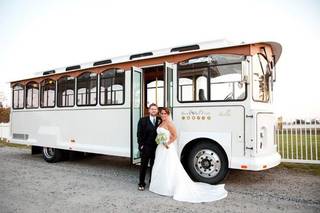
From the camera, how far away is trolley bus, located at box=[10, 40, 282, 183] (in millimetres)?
5371

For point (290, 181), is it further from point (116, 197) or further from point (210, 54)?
point (116, 197)

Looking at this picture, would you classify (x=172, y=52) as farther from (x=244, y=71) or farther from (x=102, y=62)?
(x=102, y=62)

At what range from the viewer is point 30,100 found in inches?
392

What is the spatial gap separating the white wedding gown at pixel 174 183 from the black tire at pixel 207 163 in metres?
0.21

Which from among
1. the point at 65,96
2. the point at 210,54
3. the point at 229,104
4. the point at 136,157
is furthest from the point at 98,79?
the point at 229,104

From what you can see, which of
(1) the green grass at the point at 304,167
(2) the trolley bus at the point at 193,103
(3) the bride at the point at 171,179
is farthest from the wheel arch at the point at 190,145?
(1) the green grass at the point at 304,167

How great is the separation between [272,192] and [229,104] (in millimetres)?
1908

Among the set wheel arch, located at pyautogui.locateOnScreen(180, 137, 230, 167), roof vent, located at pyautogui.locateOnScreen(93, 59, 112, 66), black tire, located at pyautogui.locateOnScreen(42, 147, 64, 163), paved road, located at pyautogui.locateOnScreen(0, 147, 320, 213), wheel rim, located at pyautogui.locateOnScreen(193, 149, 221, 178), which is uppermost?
roof vent, located at pyautogui.locateOnScreen(93, 59, 112, 66)

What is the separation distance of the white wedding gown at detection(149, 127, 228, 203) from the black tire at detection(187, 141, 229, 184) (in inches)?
8.2

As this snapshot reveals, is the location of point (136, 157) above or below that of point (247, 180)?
above

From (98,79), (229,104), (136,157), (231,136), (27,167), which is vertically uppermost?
(98,79)

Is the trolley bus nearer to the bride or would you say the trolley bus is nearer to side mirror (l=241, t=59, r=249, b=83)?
side mirror (l=241, t=59, r=249, b=83)

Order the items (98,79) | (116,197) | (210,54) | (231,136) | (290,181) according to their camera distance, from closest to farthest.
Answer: (116,197), (231,136), (210,54), (290,181), (98,79)

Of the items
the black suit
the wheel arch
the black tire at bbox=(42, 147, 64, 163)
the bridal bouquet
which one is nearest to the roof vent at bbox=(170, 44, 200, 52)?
the black suit
